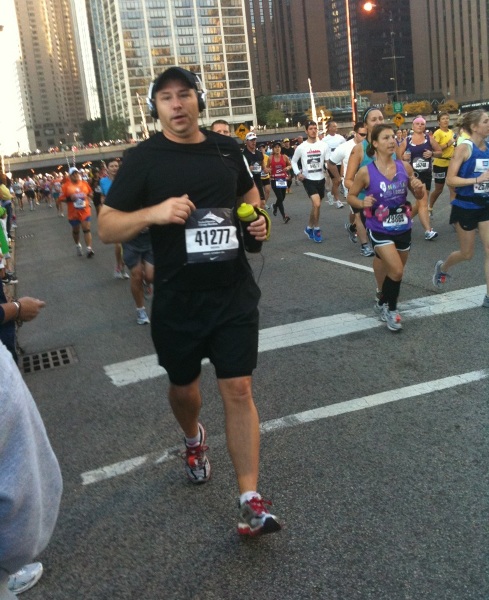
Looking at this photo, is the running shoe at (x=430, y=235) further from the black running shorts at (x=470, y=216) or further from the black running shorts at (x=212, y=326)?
the black running shorts at (x=212, y=326)

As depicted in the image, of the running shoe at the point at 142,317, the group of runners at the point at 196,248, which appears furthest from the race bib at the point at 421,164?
→ the group of runners at the point at 196,248

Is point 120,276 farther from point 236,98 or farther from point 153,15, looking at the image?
point 153,15

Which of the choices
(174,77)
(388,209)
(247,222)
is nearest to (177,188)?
(247,222)

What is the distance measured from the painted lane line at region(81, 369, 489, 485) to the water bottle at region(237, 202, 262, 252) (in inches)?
56.7

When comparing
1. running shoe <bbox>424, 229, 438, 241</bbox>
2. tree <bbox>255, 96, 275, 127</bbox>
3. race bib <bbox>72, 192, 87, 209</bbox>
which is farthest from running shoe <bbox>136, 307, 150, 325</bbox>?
tree <bbox>255, 96, 275, 127</bbox>

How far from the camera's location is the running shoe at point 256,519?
2.80m

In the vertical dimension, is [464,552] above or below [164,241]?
below

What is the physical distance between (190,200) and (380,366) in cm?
275

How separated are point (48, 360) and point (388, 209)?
368cm

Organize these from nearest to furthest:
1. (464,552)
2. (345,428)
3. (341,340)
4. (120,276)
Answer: (464,552) < (345,428) < (341,340) < (120,276)

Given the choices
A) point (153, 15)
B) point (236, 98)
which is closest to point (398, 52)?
point (236, 98)

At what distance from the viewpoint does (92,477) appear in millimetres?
3730

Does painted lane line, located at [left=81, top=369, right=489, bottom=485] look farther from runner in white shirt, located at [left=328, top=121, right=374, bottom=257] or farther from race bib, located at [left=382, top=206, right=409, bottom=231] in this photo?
runner in white shirt, located at [left=328, top=121, right=374, bottom=257]

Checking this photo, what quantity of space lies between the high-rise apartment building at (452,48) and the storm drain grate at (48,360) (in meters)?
153
